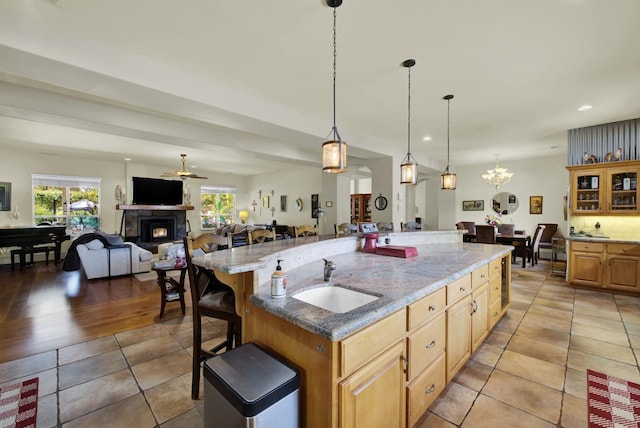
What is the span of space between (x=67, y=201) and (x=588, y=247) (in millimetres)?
12081

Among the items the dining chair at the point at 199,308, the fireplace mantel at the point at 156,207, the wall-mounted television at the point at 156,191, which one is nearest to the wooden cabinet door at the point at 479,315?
the dining chair at the point at 199,308

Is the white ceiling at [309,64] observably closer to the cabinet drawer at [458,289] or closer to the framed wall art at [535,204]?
the cabinet drawer at [458,289]

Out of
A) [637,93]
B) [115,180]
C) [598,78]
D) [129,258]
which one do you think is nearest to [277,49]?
[598,78]

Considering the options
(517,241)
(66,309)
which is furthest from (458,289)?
(517,241)

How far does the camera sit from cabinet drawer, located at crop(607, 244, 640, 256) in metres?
4.11

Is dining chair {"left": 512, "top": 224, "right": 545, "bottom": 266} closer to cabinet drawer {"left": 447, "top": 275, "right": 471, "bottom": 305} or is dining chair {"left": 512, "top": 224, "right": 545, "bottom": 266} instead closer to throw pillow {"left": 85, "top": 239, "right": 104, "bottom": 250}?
cabinet drawer {"left": 447, "top": 275, "right": 471, "bottom": 305}

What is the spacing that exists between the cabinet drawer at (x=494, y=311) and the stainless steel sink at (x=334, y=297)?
1.87 meters

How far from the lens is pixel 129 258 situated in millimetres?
5367

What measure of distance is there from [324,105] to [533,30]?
2349mm

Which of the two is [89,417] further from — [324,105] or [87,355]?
[324,105]

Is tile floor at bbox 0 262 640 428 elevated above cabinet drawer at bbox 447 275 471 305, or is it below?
below

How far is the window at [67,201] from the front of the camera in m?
7.27

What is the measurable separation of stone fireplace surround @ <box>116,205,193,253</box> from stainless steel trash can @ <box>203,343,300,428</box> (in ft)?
26.1

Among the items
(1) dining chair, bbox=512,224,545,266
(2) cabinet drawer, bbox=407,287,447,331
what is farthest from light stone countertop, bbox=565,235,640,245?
(2) cabinet drawer, bbox=407,287,447,331
